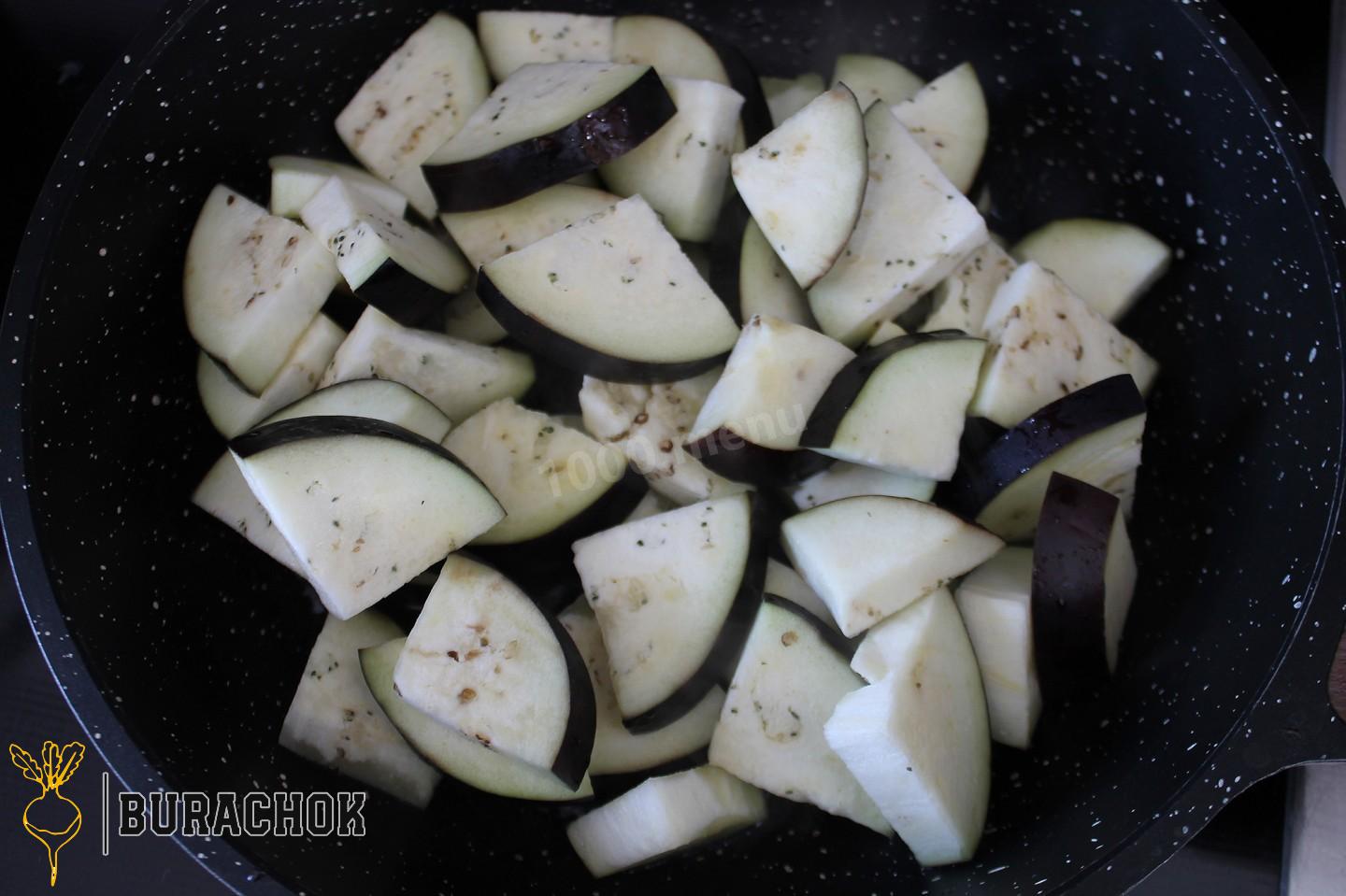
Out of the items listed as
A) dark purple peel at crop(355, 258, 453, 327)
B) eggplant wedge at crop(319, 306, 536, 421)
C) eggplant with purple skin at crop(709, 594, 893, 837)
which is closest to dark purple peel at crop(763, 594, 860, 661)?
eggplant with purple skin at crop(709, 594, 893, 837)

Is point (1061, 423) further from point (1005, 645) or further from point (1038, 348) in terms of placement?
point (1005, 645)

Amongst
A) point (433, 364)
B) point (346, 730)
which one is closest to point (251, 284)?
point (433, 364)

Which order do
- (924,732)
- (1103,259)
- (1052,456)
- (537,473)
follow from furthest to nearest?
(1103,259), (537,473), (1052,456), (924,732)

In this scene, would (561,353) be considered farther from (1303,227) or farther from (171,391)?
(1303,227)

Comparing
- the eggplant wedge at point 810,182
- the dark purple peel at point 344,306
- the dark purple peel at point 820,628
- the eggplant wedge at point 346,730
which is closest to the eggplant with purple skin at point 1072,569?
the dark purple peel at point 820,628

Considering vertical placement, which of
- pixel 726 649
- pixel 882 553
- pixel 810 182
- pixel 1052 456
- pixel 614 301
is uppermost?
pixel 810 182
